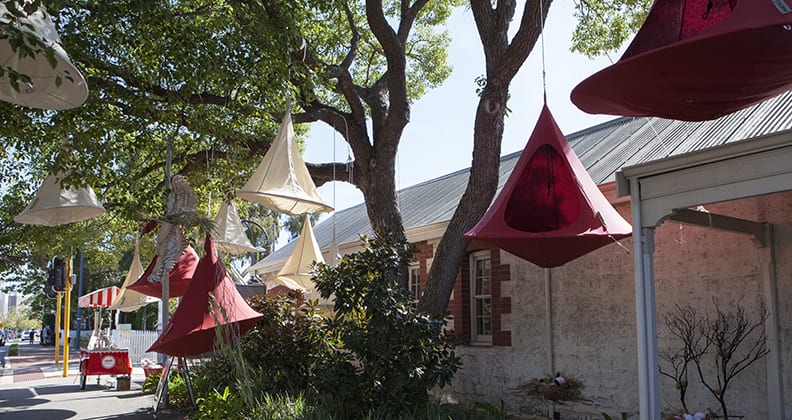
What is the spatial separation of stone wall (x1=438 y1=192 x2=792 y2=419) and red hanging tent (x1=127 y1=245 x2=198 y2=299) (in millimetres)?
5329

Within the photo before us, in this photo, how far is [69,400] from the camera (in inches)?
559

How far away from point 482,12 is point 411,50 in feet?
18.7

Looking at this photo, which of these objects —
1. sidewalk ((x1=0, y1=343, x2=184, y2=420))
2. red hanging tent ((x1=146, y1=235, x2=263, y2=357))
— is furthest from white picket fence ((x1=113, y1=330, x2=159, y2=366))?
red hanging tent ((x1=146, y1=235, x2=263, y2=357))

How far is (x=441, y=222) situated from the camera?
1266 cm

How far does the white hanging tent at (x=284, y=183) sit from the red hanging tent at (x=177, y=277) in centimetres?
452

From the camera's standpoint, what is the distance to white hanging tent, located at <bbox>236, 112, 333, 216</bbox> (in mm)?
9203

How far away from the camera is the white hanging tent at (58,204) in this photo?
33.6 feet

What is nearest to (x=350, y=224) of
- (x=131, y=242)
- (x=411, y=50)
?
(x=411, y=50)

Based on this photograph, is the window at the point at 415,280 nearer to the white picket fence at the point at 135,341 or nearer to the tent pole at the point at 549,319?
the tent pole at the point at 549,319

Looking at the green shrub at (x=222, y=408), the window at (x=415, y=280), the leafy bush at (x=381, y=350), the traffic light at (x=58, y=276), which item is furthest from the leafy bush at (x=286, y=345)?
the traffic light at (x=58, y=276)

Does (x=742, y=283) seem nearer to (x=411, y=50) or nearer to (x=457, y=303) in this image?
(x=457, y=303)

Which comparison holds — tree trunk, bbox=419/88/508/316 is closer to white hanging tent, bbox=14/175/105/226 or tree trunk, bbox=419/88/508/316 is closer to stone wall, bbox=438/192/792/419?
stone wall, bbox=438/192/792/419

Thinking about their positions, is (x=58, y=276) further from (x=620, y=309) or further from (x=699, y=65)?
(x=699, y=65)

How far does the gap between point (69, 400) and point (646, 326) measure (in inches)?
485
